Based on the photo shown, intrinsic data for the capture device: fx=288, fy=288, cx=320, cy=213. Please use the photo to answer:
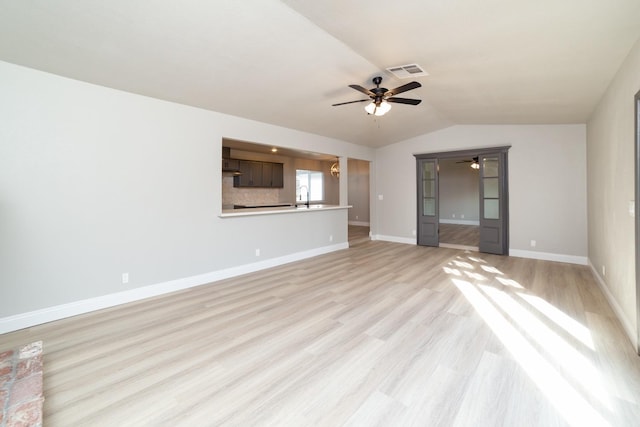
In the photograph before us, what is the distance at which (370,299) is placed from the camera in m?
3.61

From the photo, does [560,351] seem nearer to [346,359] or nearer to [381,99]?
[346,359]

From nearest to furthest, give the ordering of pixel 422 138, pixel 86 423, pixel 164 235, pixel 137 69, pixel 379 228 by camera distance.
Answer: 1. pixel 86 423
2. pixel 137 69
3. pixel 164 235
4. pixel 422 138
5. pixel 379 228

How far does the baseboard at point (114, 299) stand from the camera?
9.38 feet

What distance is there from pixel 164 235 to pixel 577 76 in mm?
5338

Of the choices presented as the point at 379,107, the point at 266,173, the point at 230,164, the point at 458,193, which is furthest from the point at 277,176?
the point at 458,193

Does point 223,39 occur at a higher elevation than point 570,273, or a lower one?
higher

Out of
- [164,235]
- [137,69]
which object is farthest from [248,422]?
[137,69]

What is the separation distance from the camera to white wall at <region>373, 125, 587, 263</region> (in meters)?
5.40

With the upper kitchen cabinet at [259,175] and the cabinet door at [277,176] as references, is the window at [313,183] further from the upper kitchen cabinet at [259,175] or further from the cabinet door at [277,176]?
the upper kitchen cabinet at [259,175]

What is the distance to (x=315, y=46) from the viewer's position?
3061 mm

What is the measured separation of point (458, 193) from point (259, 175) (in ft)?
25.8

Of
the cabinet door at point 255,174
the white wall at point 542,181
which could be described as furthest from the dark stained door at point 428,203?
the cabinet door at point 255,174

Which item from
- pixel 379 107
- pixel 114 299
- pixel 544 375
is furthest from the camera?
pixel 379 107

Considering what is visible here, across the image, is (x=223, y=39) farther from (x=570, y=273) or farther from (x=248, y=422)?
(x=570, y=273)
